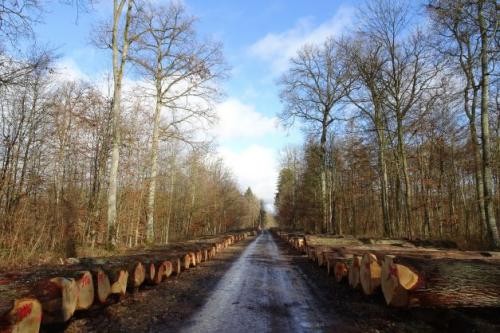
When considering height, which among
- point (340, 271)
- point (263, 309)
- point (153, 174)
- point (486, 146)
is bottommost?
point (263, 309)

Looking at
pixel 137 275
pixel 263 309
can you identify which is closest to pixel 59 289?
pixel 137 275

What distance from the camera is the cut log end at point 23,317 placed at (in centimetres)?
397

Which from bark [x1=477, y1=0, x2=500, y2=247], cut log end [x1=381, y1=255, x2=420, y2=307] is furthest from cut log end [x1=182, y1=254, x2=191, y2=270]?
bark [x1=477, y1=0, x2=500, y2=247]

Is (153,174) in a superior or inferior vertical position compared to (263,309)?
superior

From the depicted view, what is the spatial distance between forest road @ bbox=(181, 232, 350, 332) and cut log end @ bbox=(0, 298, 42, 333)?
1.88 metres

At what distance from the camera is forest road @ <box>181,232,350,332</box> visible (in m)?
5.41

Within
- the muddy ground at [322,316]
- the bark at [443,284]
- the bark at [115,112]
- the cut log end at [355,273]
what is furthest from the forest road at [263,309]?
the bark at [115,112]

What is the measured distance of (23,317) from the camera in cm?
414

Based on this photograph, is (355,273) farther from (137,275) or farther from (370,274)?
(137,275)

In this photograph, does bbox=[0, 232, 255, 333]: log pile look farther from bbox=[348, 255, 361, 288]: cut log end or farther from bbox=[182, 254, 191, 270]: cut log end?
bbox=[348, 255, 361, 288]: cut log end

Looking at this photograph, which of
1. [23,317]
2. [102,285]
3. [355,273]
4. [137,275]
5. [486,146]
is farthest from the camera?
[486,146]

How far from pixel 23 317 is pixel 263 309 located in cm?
376

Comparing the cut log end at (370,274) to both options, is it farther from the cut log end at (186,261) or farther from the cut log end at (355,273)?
the cut log end at (186,261)

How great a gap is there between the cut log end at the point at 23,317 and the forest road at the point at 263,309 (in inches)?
74.2
